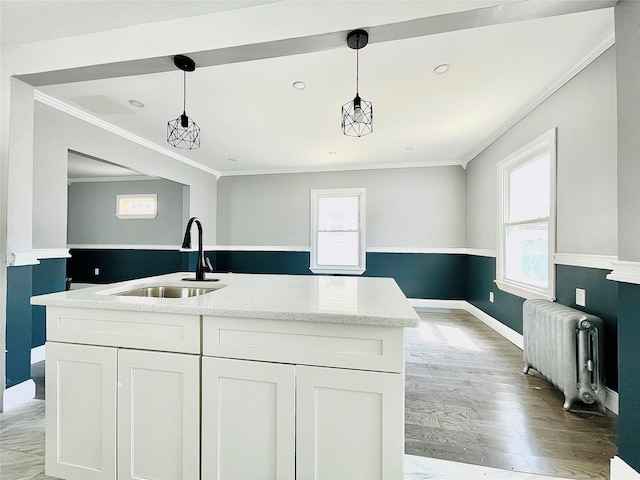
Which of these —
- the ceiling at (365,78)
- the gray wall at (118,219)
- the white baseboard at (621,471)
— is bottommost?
the white baseboard at (621,471)

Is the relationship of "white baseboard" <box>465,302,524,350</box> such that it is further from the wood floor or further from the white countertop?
the white countertop

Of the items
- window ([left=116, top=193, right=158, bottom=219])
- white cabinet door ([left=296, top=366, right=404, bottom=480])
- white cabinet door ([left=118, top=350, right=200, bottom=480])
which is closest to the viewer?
white cabinet door ([left=296, top=366, right=404, bottom=480])

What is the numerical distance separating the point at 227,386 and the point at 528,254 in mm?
3275

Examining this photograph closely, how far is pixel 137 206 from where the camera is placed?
5637 millimetres

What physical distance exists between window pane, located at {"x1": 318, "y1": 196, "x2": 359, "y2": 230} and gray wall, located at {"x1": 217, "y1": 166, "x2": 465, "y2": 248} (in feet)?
0.78

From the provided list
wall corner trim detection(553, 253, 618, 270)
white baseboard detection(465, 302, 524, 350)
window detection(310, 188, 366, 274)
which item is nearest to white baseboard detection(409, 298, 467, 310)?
white baseboard detection(465, 302, 524, 350)

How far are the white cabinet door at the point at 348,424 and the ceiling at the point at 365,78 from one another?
67.6 inches

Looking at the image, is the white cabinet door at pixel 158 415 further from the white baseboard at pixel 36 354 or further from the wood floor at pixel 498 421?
the white baseboard at pixel 36 354

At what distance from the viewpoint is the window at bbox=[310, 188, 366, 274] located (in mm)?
5266

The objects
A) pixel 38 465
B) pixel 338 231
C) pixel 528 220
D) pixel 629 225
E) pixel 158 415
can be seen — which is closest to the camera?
pixel 158 415

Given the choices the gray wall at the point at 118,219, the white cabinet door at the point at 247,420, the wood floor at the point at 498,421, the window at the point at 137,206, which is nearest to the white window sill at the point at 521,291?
the wood floor at the point at 498,421

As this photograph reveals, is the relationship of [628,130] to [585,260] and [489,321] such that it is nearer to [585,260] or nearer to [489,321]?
[585,260]

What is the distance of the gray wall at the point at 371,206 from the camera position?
500 cm

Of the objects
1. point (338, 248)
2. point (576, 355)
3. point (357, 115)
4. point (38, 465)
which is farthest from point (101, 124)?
point (576, 355)
